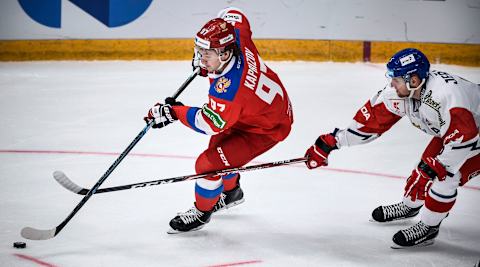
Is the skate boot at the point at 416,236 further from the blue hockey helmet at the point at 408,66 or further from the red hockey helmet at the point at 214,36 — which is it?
the red hockey helmet at the point at 214,36

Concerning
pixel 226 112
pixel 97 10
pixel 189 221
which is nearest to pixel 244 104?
pixel 226 112

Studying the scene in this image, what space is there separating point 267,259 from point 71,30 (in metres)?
5.19

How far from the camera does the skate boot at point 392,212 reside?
3.96 metres

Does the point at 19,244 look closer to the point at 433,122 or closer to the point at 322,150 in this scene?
the point at 322,150

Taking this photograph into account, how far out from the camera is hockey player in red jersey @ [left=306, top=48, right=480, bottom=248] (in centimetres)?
342

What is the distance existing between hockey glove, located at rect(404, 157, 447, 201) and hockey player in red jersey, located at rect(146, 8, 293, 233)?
68 centimetres

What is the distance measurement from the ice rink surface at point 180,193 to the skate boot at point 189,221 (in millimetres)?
45

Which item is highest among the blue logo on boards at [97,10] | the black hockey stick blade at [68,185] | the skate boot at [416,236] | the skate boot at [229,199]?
the skate boot at [416,236]

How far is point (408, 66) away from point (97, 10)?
510 cm

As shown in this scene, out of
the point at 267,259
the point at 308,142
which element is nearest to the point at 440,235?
the point at 267,259

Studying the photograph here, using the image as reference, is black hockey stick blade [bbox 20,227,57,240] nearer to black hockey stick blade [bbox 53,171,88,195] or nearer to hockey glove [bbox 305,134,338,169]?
black hockey stick blade [bbox 53,171,88,195]

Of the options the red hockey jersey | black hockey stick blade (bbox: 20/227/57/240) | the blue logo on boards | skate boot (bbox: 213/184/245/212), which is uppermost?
the red hockey jersey

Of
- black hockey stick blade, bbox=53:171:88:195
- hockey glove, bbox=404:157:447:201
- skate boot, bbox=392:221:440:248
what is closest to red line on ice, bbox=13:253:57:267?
black hockey stick blade, bbox=53:171:88:195

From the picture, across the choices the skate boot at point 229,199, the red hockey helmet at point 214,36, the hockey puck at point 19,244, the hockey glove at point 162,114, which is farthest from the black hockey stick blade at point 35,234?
the red hockey helmet at point 214,36
